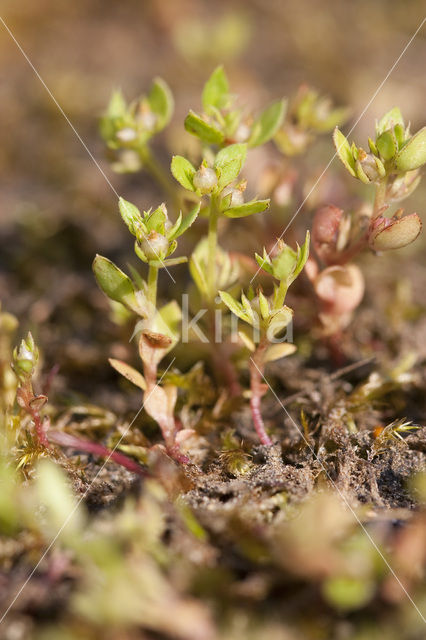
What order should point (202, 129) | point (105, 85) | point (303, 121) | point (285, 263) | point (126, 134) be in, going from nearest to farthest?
1. point (285, 263)
2. point (202, 129)
3. point (126, 134)
4. point (303, 121)
5. point (105, 85)

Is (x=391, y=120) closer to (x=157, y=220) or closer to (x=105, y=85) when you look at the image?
(x=157, y=220)

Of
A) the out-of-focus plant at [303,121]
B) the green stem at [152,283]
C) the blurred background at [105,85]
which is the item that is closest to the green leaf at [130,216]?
the green stem at [152,283]

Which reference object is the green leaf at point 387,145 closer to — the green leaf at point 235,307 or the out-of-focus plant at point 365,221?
the out-of-focus plant at point 365,221

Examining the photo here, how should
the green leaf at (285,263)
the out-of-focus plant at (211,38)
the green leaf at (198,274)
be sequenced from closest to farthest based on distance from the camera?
the green leaf at (285,263)
the green leaf at (198,274)
the out-of-focus plant at (211,38)

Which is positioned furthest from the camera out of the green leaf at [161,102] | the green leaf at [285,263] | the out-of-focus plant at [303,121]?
the out-of-focus plant at [303,121]

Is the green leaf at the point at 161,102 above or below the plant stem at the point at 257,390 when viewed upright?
above

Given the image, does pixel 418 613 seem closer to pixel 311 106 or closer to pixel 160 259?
pixel 160 259

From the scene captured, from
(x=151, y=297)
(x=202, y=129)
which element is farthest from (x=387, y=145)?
(x=151, y=297)
